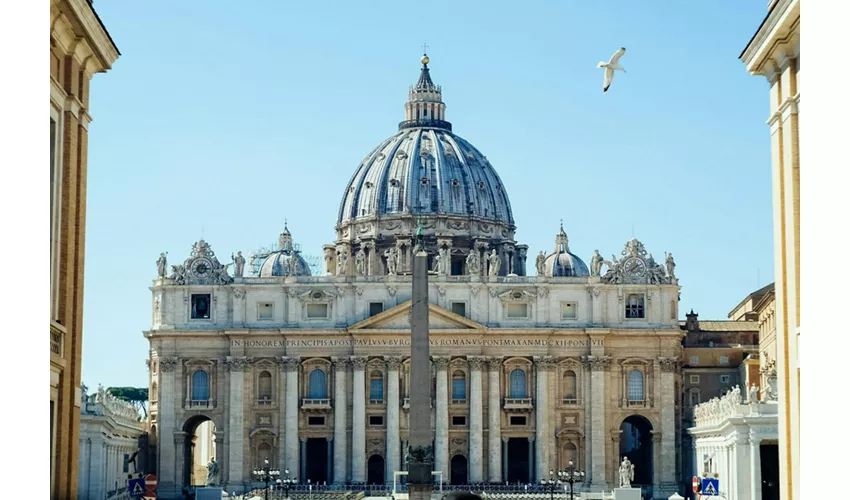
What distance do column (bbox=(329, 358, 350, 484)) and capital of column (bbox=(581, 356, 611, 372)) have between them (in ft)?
44.2

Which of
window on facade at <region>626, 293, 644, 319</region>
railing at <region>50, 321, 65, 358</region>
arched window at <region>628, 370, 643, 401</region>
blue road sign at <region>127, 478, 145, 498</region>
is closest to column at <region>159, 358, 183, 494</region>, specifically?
arched window at <region>628, 370, 643, 401</region>

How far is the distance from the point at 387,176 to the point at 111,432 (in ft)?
155

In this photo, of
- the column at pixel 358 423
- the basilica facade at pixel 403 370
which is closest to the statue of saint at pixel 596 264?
the basilica facade at pixel 403 370

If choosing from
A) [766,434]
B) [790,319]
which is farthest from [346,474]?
[790,319]

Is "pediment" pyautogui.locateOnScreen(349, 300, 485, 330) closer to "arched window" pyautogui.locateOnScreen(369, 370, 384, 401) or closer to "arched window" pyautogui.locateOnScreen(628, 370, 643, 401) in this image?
"arched window" pyautogui.locateOnScreen(369, 370, 384, 401)

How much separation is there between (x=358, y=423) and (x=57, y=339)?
72.9 metres

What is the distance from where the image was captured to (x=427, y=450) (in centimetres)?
4638

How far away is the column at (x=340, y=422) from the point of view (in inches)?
3750

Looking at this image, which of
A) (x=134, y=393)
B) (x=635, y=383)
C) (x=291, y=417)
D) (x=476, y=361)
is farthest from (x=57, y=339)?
(x=134, y=393)

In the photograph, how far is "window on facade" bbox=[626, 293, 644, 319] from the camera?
97.4m

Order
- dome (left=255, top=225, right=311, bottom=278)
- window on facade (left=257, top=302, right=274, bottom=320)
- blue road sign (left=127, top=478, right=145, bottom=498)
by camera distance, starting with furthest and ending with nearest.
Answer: dome (left=255, top=225, right=311, bottom=278) → window on facade (left=257, top=302, right=274, bottom=320) → blue road sign (left=127, top=478, right=145, bottom=498)

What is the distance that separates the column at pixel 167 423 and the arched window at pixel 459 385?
50.6 feet

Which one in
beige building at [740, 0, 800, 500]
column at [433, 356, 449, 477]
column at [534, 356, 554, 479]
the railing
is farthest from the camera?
column at [433, 356, 449, 477]

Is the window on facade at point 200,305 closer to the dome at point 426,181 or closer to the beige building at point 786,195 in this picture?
the dome at point 426,181
